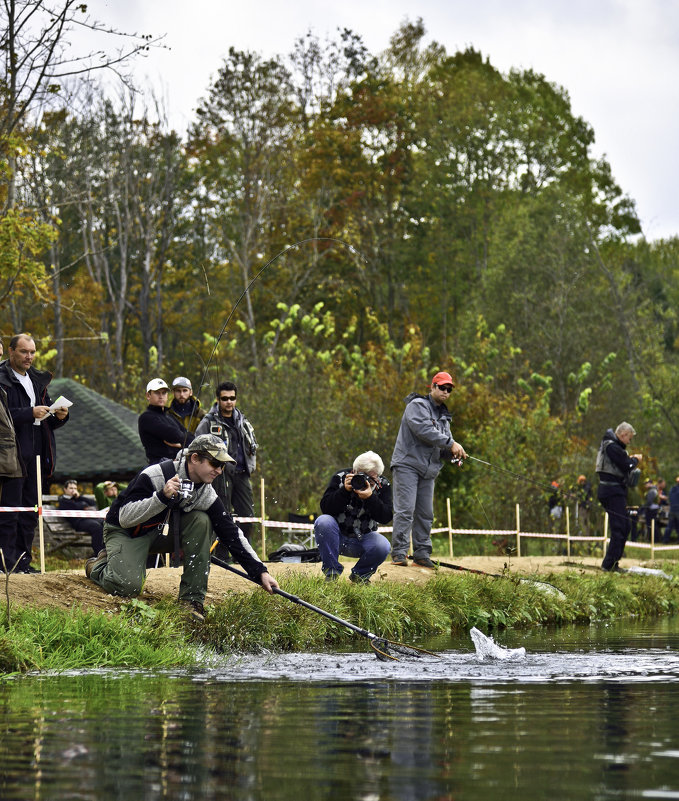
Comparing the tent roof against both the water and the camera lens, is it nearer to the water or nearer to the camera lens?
the camera lens

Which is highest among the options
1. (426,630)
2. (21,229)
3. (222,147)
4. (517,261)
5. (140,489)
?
(222,147)

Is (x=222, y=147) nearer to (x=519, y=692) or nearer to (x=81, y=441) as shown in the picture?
(x=81, y=441)

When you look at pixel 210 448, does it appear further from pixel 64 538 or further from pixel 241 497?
pixel 64 538

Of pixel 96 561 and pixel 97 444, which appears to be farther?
pixel 97 444

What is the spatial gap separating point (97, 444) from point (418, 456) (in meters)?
10.3

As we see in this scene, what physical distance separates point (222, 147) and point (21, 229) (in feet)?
69.6

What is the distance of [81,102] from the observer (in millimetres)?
34625

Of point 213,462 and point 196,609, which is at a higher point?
point 213,462

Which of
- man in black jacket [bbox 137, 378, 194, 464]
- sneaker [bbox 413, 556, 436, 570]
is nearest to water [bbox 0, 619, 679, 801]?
man in black jacket [bbox 137, 378, 194, 464]

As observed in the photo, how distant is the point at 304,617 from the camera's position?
33.3ft

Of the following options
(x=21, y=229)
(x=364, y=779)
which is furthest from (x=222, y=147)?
(x=364, y=779)

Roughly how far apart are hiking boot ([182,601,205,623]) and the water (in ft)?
3.10

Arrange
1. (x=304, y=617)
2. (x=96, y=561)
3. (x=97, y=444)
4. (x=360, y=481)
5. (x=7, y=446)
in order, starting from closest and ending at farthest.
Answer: (x=96, y=561), (x=304, y=617), (x=7, y=446), (x=360, y=481), (x=97, y=444)

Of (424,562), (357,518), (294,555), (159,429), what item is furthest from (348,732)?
(294,555)
